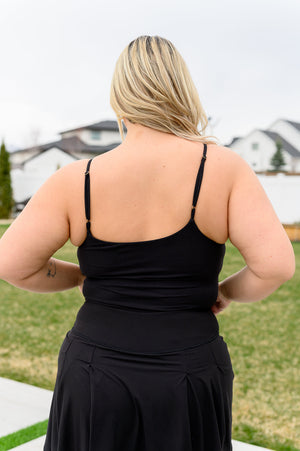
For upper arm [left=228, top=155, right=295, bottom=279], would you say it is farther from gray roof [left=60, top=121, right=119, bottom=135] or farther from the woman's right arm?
gray roof [left=60, top=121, right=119, bottom=135]

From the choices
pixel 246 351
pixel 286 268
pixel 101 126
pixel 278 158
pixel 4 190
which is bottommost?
pixel 278 158

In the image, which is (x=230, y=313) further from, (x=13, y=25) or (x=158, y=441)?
(x=13, y=25)

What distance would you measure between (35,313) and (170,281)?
566cm

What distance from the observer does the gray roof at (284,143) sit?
156 ft

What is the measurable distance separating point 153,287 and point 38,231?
0.34 m

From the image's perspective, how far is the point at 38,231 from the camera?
1.36 m

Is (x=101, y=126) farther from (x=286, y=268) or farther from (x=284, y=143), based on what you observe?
(x=286, y=268)

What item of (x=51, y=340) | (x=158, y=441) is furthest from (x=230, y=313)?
(x=158, y=441)

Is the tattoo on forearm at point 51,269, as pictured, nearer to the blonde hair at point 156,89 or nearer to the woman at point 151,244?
the woman at point 151,244

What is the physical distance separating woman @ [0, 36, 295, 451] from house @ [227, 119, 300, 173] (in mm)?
46269

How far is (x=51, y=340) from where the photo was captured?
17.7ft

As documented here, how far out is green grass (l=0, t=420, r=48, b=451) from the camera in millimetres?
2928

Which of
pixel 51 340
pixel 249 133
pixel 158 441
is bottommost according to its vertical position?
pixel 249 133

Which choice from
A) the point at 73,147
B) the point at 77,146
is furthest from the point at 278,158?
the point at 73,147
